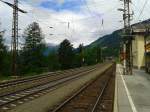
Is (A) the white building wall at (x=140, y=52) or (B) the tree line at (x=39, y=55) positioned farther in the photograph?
(B) the tree line at (x=39, y=55)

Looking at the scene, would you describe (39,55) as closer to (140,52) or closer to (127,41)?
(140,52)

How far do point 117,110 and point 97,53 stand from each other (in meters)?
154

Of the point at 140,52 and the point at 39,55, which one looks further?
the point at 39,55

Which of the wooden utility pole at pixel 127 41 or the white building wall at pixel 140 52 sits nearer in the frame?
the wooden utility pole at pixel 127 41

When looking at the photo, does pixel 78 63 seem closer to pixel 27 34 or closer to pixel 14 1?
pixel 27 34

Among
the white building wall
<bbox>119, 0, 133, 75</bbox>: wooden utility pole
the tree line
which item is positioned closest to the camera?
<bbox>119, 0, 133, 75</bbox>: wooden utility pole

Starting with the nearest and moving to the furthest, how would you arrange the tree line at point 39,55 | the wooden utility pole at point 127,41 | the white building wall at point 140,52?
1. the wooden utility pole at point 127,41
2. the white building wall at point 140,52
3. the tree line at point 39,55

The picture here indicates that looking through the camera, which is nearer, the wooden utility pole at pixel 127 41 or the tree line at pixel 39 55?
the wooden utility pole at pixel 127 41

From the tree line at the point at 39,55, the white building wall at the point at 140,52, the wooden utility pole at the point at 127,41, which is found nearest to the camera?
the wooden utility pole at the point at 127,41

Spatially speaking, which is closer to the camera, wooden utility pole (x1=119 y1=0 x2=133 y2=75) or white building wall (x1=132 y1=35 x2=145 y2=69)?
wooden utility pole (x1=119 y1=0 x2=133 y2=75)

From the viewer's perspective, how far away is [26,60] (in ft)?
350

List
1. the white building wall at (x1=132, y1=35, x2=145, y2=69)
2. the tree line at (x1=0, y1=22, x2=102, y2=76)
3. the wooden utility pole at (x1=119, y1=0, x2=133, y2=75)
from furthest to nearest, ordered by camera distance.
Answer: the tree line at (x1=0, y1=22, x2=102, y2=76), the white building wall at (x1=132, y1=35, x2=145, y2=69), the wooden utility pole at (x1=119, y1=0, x2=133, y2=75)

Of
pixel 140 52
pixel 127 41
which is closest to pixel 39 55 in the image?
pixel 140 52

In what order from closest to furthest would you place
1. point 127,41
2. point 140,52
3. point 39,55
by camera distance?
1. point 127,41
2. point 140,52
3. point 39,55
